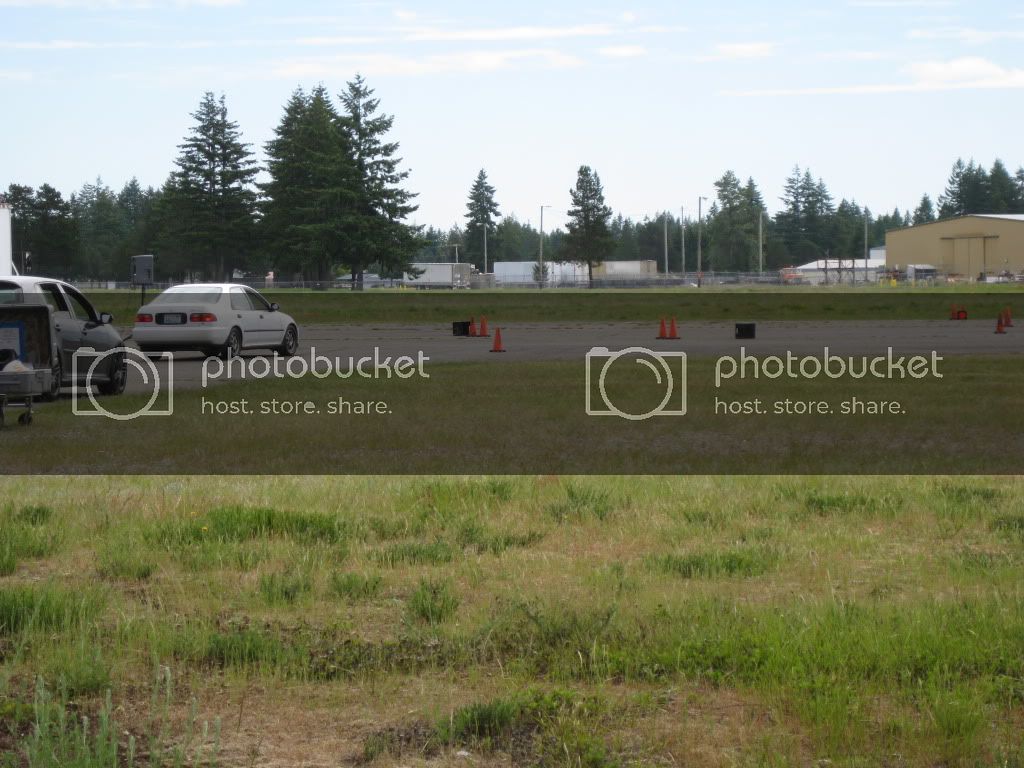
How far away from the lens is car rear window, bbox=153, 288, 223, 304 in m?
27.4

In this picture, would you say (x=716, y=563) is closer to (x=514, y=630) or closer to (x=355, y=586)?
(x=514, y=630)

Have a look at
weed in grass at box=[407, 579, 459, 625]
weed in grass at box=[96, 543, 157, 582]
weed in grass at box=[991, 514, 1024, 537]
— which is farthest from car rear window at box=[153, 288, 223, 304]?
weed in grass at box=[407, 579, 459, 625]

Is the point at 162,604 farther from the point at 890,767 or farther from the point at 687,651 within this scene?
the point at 890,767

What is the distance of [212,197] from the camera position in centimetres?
11050

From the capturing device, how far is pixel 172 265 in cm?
11475

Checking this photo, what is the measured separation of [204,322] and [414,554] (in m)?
20.4

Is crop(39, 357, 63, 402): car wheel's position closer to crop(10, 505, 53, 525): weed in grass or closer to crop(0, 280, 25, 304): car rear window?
crop(0, 280, 25, 304): car rear window

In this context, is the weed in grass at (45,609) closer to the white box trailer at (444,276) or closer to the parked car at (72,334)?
the parked car at (72,334)

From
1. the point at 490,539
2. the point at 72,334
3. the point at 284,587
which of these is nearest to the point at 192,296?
the point at 72,334

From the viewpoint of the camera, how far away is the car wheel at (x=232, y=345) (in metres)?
27.2

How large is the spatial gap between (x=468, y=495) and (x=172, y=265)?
109798 millimetres

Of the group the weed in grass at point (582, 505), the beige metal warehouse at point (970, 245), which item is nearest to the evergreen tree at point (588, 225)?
the beige metal warehouse at point (970, 245)

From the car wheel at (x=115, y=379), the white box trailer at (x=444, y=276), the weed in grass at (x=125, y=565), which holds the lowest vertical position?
the weed in grass at (x=125, y=565)

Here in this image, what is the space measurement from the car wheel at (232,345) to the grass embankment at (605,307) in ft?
70.9
